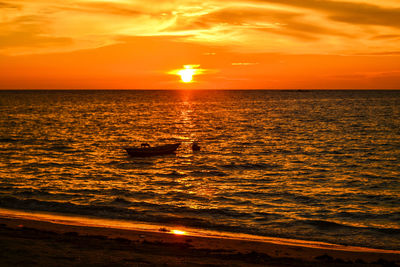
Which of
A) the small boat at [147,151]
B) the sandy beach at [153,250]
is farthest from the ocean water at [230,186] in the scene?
the sandy beach at [153,250]

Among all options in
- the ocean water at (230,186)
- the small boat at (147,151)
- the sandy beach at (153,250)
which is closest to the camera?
the sandy beach at (153,250)

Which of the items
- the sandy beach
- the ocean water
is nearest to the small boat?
the ocean water

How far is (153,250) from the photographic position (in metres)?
15.3

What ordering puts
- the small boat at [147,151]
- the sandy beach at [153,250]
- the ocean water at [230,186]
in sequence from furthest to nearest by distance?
the small boat at [147,151]
the ocean water at [230,186]
the sandy beach at [153,250]

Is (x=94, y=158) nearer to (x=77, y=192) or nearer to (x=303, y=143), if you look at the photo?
(x=77, y=192)

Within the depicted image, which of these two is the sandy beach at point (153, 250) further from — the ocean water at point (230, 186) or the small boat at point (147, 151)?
the small boat at point (147, 151)

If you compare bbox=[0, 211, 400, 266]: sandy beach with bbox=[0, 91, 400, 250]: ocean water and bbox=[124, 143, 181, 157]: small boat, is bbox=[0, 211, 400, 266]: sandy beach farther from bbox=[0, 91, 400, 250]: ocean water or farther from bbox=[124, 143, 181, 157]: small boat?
bbox=[124, 143, 181, 157]: small boat

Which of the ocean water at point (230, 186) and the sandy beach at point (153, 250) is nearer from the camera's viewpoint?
the sandy beach at point (153, 250)

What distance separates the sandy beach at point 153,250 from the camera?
13891mm

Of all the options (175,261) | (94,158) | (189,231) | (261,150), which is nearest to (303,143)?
(261,150)

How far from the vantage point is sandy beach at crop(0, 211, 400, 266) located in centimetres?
1389

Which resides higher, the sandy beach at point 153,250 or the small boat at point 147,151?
the sandy beach at point 153,250

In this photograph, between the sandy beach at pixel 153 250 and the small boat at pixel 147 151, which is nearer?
the sandy beach at pixel 153 250

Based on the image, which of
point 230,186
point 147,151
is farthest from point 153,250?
point 147,151
